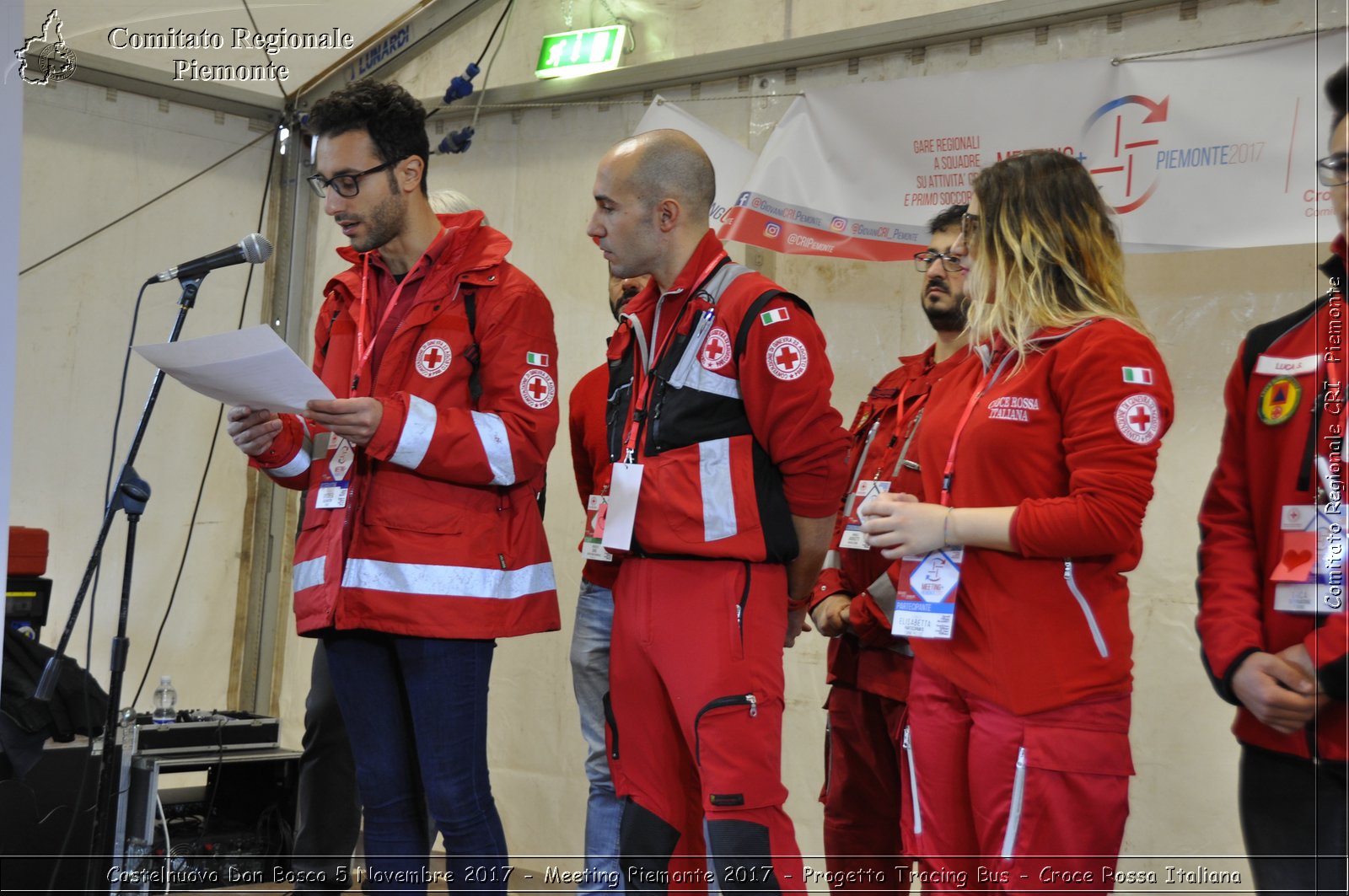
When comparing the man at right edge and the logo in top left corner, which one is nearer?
the man at right edge

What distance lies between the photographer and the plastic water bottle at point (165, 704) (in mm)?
4004

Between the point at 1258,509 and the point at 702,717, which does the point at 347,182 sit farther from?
the point at 1258,509

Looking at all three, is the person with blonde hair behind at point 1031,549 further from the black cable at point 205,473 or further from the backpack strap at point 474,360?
the black cable at point 205,473

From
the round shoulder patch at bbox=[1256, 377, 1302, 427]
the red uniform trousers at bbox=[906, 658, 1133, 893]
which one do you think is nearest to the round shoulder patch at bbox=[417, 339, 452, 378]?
the red uniform trousers at bbox=[906, 658, 1133, 893]

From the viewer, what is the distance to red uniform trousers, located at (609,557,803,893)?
201 centimetres

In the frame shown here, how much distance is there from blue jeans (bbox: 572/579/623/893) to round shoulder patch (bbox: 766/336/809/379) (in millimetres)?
1004

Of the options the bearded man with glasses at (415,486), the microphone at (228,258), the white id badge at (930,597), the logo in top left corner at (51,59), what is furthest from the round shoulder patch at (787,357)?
the logo in top left corner at (51,59)

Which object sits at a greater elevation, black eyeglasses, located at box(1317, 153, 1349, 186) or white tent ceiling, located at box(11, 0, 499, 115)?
white tent ceiling, located at box(11, 0, 499, 115)

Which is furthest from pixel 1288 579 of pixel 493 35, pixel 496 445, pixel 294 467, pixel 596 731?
pixel 493 35

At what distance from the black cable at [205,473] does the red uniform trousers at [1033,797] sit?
3589mm

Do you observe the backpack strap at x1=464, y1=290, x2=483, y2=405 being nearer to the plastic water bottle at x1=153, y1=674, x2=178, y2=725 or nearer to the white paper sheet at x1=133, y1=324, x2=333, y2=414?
the white paper sheet at x1=133, y1=324, x2=333, y2=414

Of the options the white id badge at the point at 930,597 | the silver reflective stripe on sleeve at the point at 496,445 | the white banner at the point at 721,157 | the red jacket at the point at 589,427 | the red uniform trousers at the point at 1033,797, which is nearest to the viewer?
the red uniform trousers at the point at 1033,797

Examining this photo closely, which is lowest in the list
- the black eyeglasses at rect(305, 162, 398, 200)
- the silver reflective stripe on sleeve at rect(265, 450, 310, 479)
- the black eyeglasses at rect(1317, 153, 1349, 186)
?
the silver reflective stripe on sleeve at rect(265, 450, 310, 479)

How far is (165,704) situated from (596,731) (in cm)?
181
